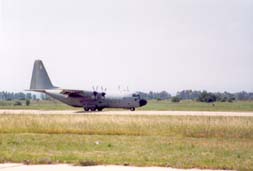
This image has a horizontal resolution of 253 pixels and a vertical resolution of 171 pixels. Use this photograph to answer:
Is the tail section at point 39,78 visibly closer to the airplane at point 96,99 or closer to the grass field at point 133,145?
the airplane at point 96,99

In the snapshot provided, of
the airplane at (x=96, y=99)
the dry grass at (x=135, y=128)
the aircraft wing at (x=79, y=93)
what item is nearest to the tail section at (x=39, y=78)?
the airplane at (x=96, y=99)

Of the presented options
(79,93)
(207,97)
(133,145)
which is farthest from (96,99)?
(207,97)

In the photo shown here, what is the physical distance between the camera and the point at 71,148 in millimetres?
13469

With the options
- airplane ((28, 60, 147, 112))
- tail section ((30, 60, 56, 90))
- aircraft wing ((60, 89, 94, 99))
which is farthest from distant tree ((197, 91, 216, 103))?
aircraft wing ((60, 89, 94, 99))

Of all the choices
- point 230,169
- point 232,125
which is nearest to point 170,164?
point 230,169

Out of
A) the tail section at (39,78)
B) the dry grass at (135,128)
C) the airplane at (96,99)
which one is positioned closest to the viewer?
the dry grass at (135,128)

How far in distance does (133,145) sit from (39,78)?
35.8 metres

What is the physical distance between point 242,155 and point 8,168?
21.6 ft

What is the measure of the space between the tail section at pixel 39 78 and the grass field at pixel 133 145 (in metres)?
25.9

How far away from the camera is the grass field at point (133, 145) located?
10523 millimetres

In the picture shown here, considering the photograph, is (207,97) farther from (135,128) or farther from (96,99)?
(135,128)

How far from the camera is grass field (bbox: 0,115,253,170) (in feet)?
34.5

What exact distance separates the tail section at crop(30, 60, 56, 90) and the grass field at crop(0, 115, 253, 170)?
25882 millimetres

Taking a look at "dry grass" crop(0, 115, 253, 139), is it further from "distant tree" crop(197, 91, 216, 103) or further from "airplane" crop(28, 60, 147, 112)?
"distant tree" crop(197, 91, 216, 103)
